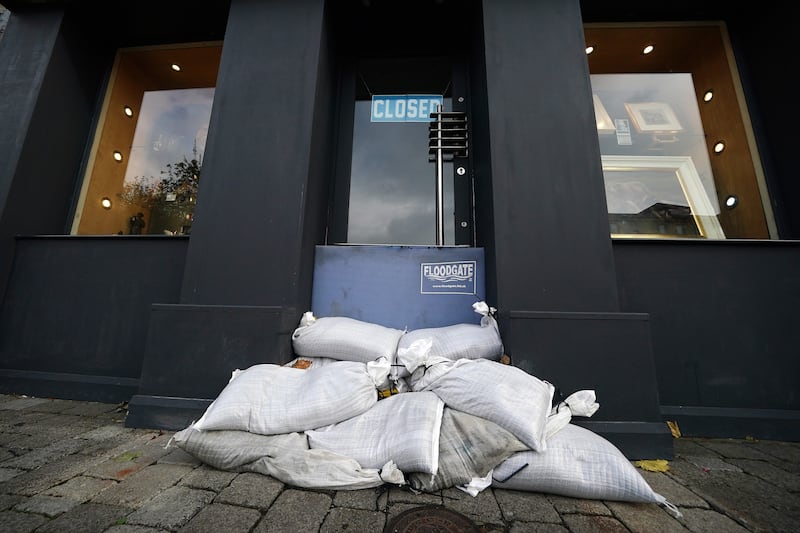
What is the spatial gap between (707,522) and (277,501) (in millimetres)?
1614

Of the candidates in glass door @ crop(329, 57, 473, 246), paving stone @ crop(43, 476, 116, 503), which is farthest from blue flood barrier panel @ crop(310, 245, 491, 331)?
paving stone @ crop(43, 476, 116, 503)

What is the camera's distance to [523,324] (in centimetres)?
191

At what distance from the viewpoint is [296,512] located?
1.12m

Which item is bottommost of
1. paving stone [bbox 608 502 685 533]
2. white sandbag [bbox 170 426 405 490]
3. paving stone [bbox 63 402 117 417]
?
paving stone [bbox 608 502 685 533]

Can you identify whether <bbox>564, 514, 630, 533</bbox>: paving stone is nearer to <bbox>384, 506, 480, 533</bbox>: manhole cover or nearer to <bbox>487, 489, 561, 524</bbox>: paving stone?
<bbox>487, 489, 561, 524</bbox>: paving stone

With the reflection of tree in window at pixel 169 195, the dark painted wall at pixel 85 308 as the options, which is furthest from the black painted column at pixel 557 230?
the reflection of tree in window at pixel 169 195

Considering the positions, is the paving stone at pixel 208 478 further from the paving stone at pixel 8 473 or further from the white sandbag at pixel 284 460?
the paving stone at pixel 8 473

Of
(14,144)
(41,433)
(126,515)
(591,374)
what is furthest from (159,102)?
(591,374)

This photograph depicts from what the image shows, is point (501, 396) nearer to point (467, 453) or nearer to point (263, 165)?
point (467, 453)

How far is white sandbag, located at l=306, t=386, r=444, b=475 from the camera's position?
1278mm

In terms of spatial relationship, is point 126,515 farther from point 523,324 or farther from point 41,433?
point 523,324

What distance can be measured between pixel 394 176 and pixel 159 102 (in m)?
3.11

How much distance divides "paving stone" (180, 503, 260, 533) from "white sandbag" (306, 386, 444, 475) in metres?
0.37

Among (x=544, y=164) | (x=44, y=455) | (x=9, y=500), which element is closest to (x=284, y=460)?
(x=9, y=500)
